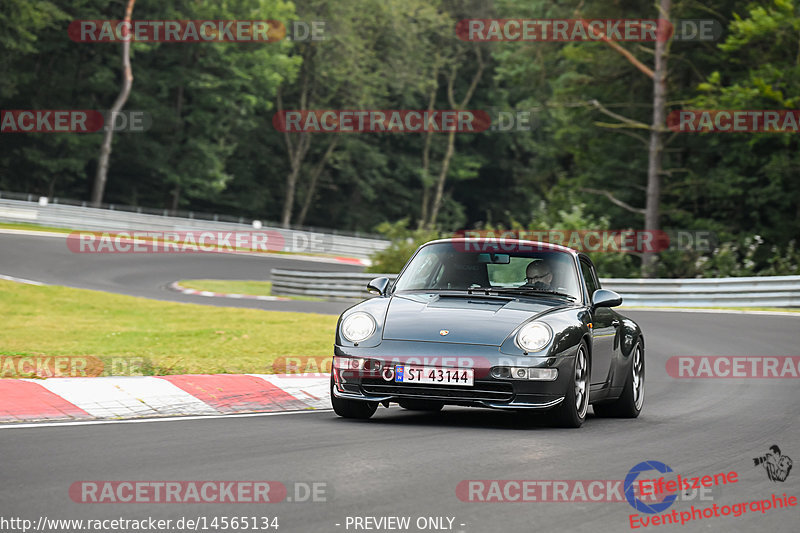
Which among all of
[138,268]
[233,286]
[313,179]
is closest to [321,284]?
[233,286]

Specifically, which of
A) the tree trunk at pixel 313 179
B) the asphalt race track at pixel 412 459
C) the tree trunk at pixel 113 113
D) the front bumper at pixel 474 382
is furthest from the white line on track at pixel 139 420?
the tree trunk at pixel 313 179

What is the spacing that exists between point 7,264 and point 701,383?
81.0ft

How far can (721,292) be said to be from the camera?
2878cm

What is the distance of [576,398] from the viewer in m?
9.09

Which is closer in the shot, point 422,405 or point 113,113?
point 422,405

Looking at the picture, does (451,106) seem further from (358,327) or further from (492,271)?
(358,327)

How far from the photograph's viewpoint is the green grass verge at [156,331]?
13273 mm

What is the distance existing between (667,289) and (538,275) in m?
20.3

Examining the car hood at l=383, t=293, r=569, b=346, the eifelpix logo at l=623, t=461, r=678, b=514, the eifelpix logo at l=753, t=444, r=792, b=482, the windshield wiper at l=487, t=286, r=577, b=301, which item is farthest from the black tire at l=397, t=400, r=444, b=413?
the eifelpix logo at l=753, t=444, r=792, b=482

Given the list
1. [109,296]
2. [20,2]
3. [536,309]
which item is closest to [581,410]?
[536,309]

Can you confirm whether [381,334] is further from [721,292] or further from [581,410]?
[721,292]

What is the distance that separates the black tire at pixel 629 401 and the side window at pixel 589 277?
2.30 feet

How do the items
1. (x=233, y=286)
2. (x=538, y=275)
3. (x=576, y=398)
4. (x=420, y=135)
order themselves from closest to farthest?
(x=576, y=398) < (x=538, y=275) < (x=233, y=286) < (x=420, y=135)

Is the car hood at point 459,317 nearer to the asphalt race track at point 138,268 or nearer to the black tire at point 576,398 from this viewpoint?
the black tire at point 576,398
